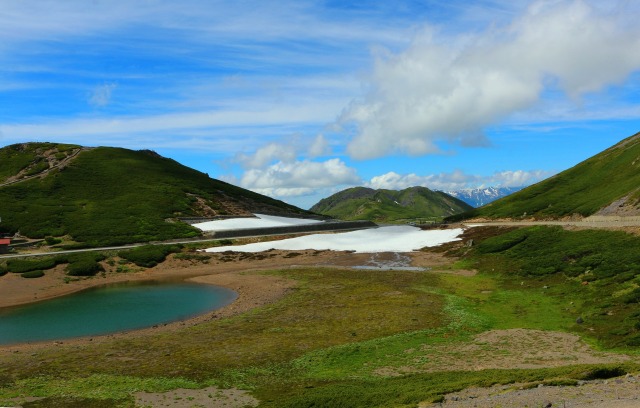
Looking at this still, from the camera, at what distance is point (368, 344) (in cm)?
3200

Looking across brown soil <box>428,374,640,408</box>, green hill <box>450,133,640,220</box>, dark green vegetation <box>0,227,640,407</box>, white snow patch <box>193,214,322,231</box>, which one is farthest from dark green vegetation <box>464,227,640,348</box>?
white snow patch <box>193,214,322,231</box>

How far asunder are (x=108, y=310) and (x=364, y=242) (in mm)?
57892

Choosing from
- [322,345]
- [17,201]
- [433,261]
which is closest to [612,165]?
[433,261]

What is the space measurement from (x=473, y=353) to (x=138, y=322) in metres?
30.1

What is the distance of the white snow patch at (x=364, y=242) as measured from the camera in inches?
3521

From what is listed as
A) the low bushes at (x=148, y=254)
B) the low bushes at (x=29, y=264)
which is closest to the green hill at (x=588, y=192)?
the low bushes at (x=148, y=254)

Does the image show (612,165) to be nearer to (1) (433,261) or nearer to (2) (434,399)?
(1) (433,261)

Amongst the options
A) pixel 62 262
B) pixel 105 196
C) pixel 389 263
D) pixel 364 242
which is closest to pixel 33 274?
pixel 62 262

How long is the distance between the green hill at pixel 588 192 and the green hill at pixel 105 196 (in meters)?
70.4

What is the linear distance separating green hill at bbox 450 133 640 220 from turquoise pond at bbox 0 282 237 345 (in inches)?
2547

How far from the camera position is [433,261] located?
A: 7350 centimetres

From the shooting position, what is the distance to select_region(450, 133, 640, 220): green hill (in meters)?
80.2

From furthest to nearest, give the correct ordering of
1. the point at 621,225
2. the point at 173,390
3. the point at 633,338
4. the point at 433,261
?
the point at 433,261 < the point at 621,225 < the point at 633,338 < the point at 173,390

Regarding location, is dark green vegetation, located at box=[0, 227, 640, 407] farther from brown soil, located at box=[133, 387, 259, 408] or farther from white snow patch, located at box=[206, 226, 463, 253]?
white snow patch, located at box=[206, 226, 463, 253]
